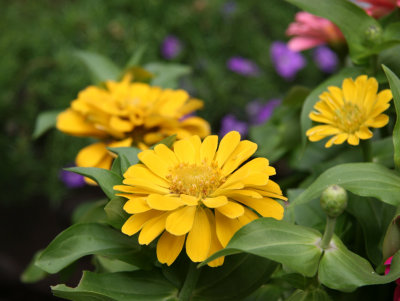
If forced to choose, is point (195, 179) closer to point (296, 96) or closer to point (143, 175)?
point (143, 175)

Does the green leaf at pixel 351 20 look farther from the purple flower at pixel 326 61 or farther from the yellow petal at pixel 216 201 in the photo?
the purple flower at pixel 326 61

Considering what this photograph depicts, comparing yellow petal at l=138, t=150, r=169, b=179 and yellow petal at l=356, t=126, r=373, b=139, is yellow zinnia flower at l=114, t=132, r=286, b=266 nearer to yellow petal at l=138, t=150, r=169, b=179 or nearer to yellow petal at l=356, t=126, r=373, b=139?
yellow petal at l=138, t=150, r=169, b=179

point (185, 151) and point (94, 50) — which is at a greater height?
point (185, 151)

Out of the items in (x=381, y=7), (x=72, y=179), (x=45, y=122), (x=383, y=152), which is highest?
(x=381, y=7)

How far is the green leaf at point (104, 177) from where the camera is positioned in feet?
1.37

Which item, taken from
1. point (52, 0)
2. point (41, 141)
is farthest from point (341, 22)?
point (52, 0)

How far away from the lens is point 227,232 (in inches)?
14.7

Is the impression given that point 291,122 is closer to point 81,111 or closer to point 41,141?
point 81,111

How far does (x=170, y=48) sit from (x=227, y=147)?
882 millimetres

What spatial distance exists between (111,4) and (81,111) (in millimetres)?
794

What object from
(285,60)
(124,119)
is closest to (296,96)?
(124,119)

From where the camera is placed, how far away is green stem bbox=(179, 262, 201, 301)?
0.41 meters

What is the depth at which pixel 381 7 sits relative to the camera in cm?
57

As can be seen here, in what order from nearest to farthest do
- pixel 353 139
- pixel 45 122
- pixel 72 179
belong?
pixel 353 139, pixel 45 122, pixel 72 179
